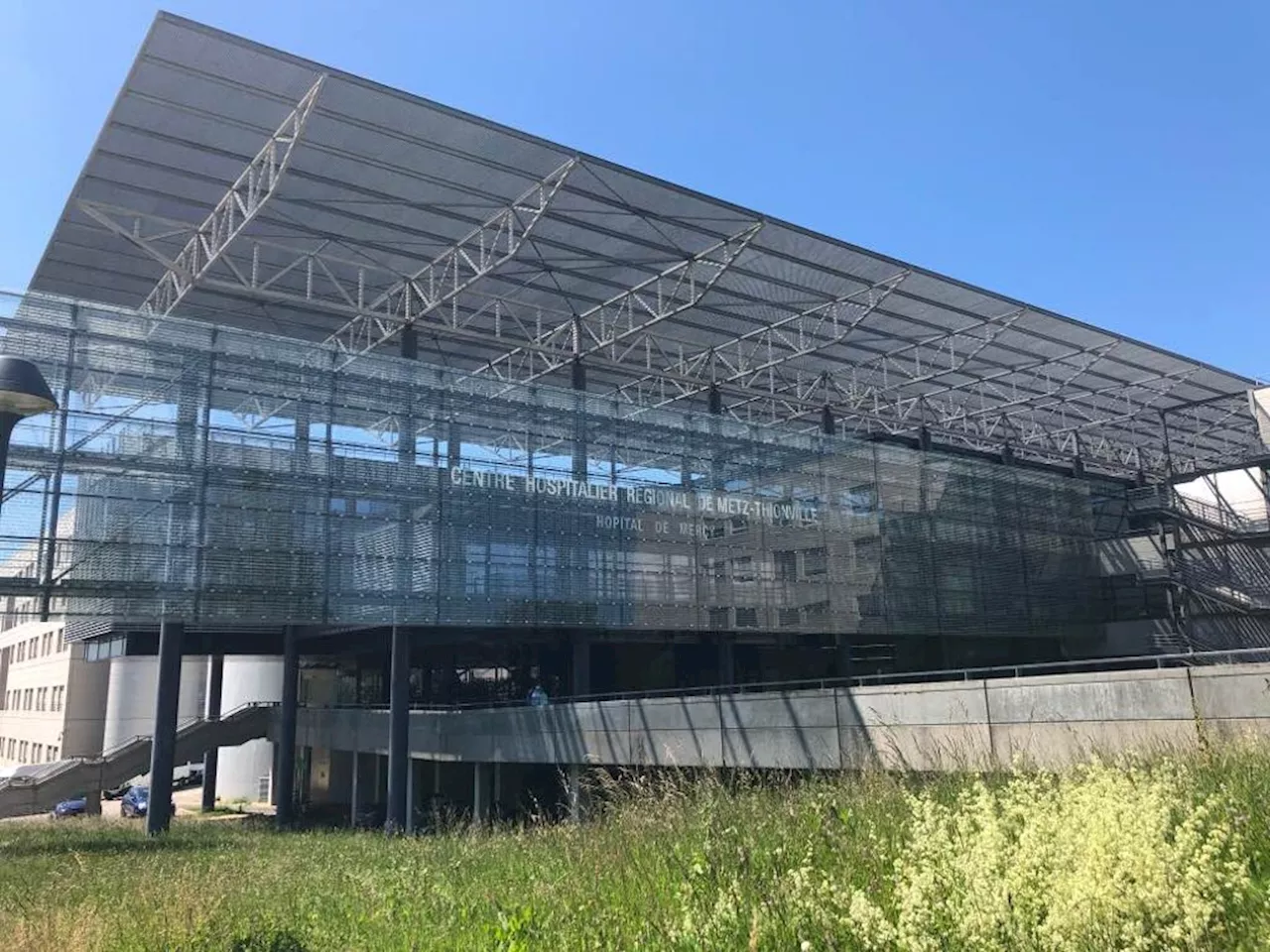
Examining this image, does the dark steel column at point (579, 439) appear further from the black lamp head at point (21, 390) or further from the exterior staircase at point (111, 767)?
the black lamp head at point (21, 390)

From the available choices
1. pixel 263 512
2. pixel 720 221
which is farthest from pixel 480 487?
pixel 720 221

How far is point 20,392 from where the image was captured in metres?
9.63

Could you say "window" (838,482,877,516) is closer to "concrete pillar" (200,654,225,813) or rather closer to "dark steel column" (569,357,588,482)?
"dark steel column" (569,357,588,482)

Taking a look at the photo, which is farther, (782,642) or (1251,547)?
(1251,547)

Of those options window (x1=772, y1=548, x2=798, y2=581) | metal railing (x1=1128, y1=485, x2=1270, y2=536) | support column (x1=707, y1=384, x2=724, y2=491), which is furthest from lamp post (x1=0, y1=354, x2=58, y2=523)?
metal railing (x1=1128, y1=485, x2=1270, y2=536)

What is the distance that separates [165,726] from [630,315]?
18.8 meters

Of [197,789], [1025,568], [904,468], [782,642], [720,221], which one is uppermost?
[720,221]

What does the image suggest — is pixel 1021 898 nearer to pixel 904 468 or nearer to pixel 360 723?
pixel 360 723

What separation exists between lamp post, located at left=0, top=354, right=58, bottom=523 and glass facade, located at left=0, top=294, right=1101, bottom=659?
15520mm

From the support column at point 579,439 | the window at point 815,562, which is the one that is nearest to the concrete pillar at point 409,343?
the support column at point 579,439

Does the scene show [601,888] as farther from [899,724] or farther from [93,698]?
[93,698]

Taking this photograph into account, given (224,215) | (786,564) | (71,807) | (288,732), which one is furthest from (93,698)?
(786,564)

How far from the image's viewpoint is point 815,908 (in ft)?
15.8

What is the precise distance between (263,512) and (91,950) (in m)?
19.9
